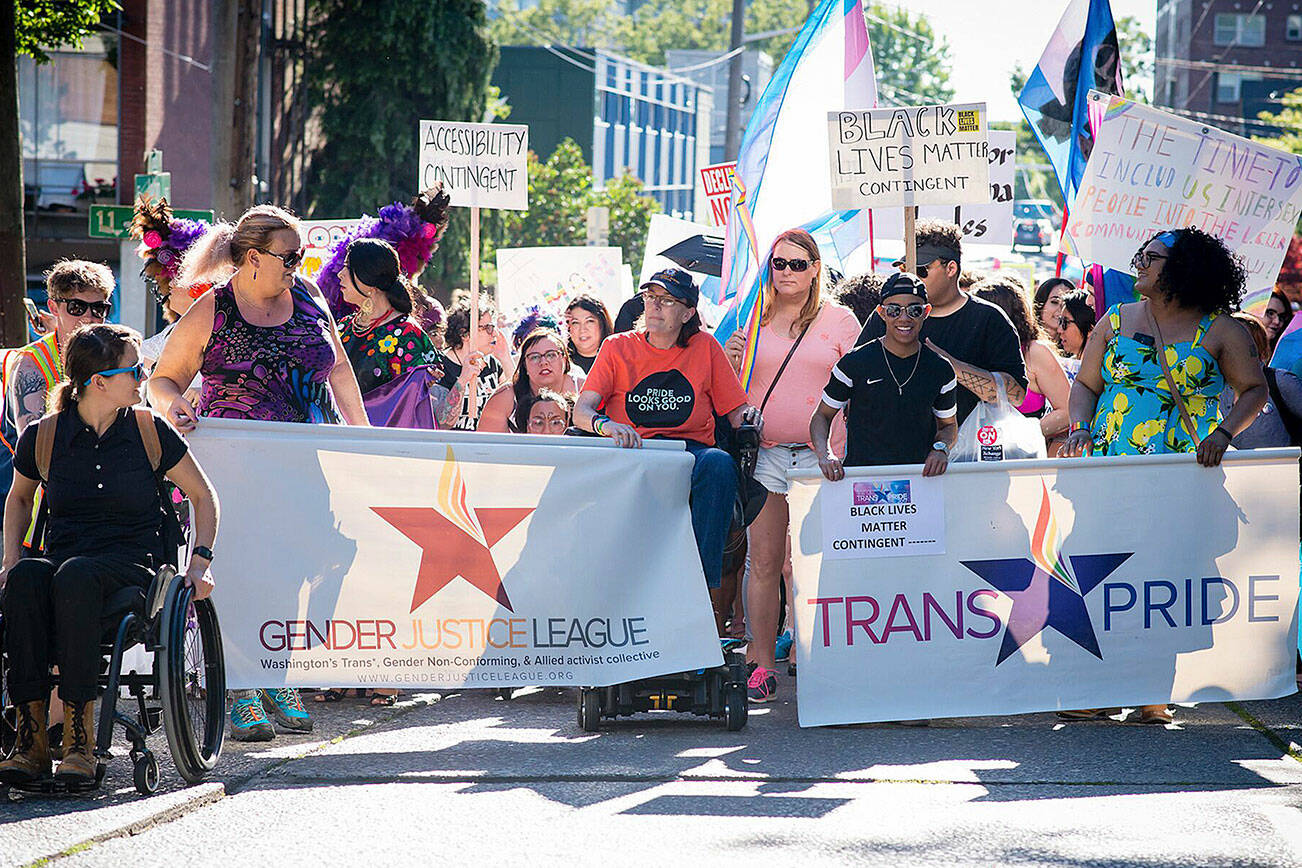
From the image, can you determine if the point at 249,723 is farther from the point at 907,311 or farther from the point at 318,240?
the point at 318,240

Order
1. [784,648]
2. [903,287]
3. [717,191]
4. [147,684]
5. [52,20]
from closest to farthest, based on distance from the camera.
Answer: [147,684], [903,287], [784,648], [717,191], [52,20]

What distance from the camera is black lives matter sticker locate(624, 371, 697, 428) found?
7215mm

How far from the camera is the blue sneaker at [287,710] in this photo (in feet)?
22.9

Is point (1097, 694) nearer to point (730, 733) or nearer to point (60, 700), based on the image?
point (730, 733)

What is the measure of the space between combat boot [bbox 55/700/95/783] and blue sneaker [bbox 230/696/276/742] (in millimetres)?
1010

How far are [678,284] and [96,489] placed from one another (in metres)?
2.50

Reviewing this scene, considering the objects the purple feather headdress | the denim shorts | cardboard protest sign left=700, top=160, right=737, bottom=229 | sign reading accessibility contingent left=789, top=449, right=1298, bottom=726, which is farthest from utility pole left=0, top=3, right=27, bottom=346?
sign reading accessibility contingent left=789, top=449, right=1298, bottom=726

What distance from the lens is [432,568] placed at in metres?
6.85

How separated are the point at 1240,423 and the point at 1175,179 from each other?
9.65 feet

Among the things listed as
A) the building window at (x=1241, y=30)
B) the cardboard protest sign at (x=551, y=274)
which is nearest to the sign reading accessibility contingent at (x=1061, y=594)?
the cardboard protest sign at (x=551, y=274)

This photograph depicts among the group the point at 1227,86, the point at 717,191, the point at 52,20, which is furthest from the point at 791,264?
the point at 1227,86

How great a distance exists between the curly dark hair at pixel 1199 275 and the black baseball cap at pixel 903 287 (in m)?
0.98

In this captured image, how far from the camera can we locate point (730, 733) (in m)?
6.95

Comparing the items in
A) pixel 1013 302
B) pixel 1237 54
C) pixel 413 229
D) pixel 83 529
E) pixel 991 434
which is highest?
pixel 1237 54
